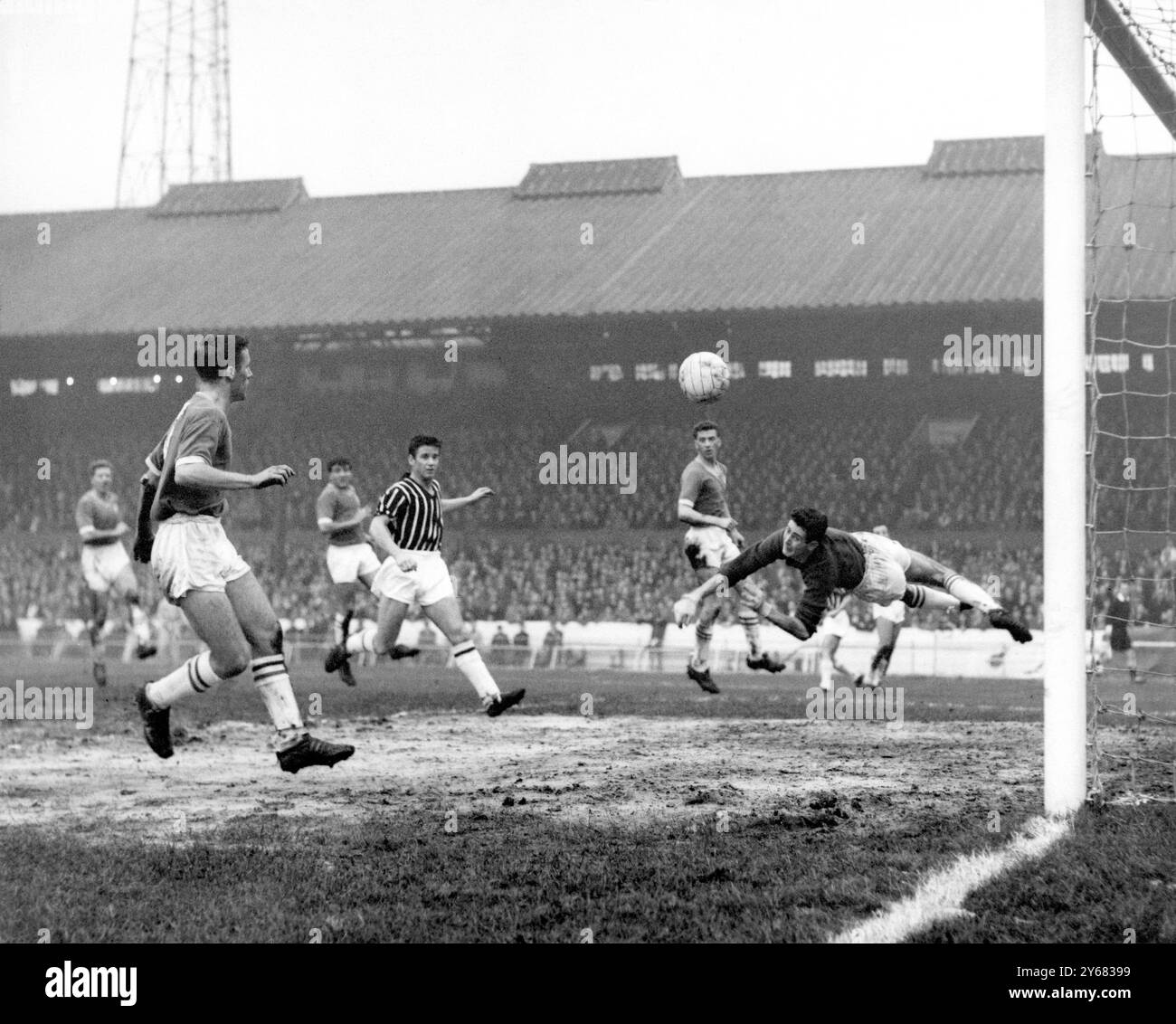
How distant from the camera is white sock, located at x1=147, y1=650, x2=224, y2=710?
7.98m

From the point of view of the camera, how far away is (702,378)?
1172 cm

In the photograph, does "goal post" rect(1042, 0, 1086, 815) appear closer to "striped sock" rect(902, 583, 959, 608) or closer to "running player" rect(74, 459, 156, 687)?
"striped sock" rect(902, 583, 959, 608)

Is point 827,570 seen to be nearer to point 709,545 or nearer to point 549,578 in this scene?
point 709,545

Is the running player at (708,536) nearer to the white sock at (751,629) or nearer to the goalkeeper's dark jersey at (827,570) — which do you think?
the white sock at (751,629)

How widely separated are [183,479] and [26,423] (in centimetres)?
2717

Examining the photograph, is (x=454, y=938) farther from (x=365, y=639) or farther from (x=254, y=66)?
(x=254, y=66)

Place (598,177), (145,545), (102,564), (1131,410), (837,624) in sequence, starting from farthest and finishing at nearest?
(598,177) < (1131,410) < (837,624) < (102,564) < (145,545)

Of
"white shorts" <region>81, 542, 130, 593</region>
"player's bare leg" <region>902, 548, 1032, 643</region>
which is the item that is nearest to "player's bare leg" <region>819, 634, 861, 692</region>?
"player's bare leg" <region>902, 548, 1032, 643</region>

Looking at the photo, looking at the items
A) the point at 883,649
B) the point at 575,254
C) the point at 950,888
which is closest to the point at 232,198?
the point at 575,254

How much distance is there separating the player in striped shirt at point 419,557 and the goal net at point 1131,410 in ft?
14.1

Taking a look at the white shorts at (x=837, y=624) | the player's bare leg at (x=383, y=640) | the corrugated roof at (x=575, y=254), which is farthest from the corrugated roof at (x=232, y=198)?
the player's bare leg at (x=383, y=640)

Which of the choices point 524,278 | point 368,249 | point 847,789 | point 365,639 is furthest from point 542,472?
point 847,789

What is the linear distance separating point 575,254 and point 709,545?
55.1ft
